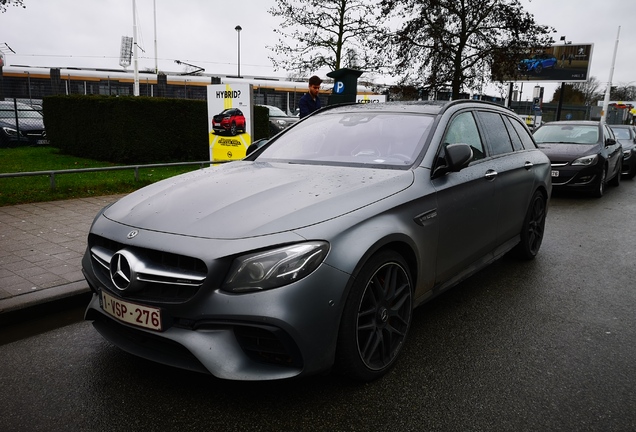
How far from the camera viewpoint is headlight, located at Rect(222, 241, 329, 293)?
7.67 ft

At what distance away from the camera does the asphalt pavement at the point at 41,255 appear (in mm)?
3795

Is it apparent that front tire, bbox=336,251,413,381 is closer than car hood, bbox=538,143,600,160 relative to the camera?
Yes

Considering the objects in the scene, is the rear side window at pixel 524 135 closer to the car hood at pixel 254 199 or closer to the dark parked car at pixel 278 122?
the car hood at pixel 254 199

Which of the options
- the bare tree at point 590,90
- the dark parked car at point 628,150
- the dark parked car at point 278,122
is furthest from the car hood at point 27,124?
the bare tree at point 590,90

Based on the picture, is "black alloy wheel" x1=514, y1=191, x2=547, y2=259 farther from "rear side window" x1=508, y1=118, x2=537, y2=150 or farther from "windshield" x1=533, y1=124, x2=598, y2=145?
"windshield" x1=533, y1=124, x2=598, y2=145

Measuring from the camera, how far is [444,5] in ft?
50.7

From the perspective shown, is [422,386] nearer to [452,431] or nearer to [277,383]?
→ [452,431]

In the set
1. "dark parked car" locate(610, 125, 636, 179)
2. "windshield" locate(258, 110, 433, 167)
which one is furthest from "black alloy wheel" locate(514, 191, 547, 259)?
"dark parked car" locate(610, 125, 636, 179)

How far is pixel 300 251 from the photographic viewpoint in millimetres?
2398

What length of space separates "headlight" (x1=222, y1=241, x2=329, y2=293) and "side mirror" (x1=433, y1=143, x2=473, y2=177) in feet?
4.67

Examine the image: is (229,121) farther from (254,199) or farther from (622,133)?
(622,133)

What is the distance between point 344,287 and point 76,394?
1.60 m

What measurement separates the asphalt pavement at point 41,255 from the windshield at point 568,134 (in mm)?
9609

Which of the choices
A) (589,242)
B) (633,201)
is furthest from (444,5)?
(589,242)
